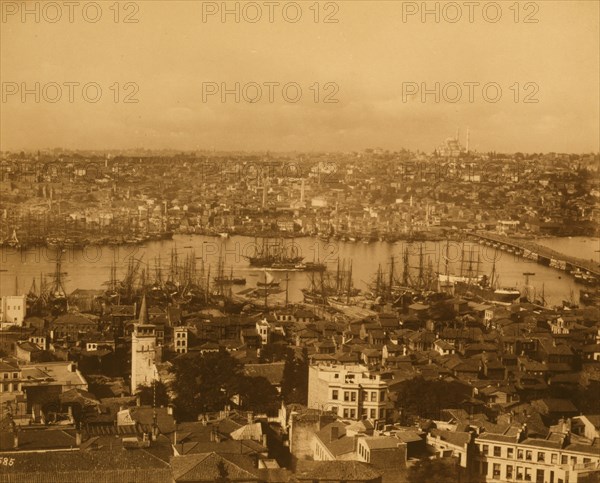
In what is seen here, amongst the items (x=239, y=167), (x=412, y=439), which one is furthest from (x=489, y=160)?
(x=412, y=439)

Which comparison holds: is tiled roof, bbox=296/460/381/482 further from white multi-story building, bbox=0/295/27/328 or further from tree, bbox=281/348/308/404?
white multi-story building, bbox=0/295/27/328

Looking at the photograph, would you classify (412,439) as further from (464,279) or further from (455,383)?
(464,279)

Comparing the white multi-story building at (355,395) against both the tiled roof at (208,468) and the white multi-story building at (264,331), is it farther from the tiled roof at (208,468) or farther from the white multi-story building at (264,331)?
the white multi-story building at (264,331)

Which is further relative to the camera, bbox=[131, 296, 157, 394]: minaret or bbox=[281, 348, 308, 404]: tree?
bbox=[131, 296, 157, 394]: minaret

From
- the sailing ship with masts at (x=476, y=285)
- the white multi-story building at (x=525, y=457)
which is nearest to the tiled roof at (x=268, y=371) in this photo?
the white multi-story building at (x=525, y=457)

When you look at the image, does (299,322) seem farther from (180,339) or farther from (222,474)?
(222,474)

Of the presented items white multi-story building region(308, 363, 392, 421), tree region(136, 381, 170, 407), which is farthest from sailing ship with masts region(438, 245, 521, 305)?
tree region(136, 381, 170, 407)

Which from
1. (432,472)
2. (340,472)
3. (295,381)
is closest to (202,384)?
(295,381)
